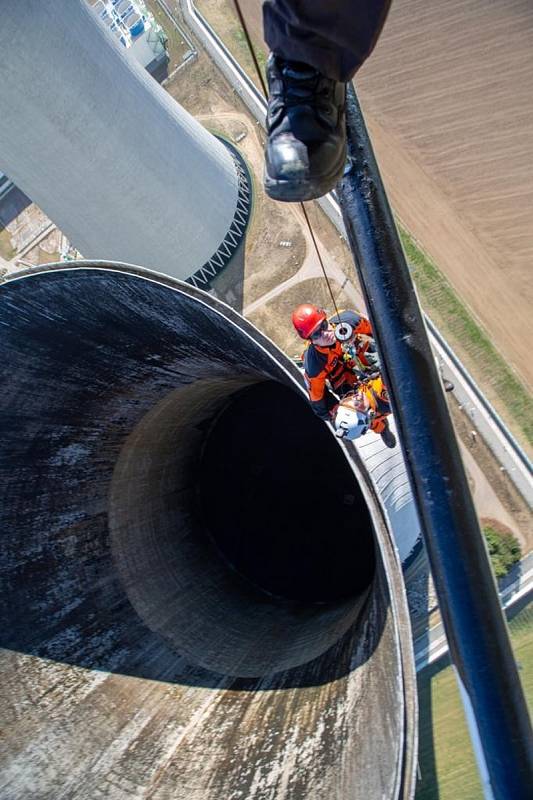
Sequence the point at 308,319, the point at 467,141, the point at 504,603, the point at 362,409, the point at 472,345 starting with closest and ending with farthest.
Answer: the point at 308,319, the point at 362,409, the point at 504,603, the point at 472,345, the point at 467,141

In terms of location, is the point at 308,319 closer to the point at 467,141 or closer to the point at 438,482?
the point at 438,482

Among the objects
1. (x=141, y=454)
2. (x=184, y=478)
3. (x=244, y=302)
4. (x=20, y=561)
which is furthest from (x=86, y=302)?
(x=244, y=302)

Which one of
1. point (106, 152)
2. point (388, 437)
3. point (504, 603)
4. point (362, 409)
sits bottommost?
point (504, 603)

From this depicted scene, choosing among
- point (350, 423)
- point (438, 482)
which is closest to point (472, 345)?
point (350, 423)

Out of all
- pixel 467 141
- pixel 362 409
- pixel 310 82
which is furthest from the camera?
pixel 467 141

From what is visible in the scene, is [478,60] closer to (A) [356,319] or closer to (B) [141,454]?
(A) [356,319]

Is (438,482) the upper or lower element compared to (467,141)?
upper
